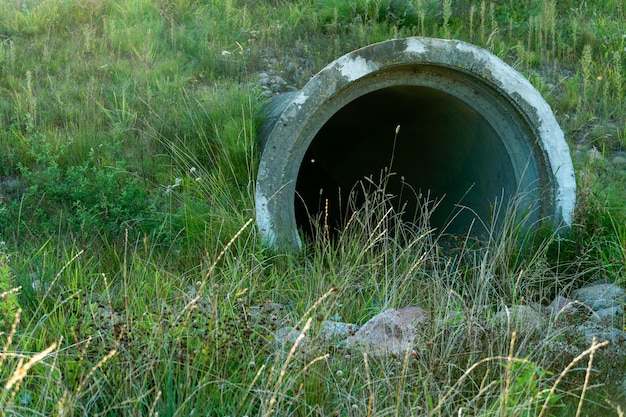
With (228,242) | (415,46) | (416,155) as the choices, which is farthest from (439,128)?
(228,242)

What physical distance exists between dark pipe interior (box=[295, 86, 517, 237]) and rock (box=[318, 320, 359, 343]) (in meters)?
1.44

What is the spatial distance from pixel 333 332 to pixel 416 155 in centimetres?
276

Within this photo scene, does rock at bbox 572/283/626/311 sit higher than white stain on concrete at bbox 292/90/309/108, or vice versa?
white stain on concrete at bbox 292/90/309/108

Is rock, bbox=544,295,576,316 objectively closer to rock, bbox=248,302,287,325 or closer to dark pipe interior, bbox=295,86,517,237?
dark pipe interior, bbox=295,86,517,237

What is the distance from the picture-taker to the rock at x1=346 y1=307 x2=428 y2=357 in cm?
320

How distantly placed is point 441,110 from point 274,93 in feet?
5.70

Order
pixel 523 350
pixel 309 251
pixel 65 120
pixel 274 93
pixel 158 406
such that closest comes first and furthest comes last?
pixel 158 406
pixel 523 350
pixel 309 251
pixel 65 120
pixel 274 93

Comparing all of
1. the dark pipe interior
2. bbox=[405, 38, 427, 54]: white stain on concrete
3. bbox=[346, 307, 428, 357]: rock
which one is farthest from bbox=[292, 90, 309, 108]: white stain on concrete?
bbox=[346, 307, 428, 357]: rock

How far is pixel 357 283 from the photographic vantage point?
4066 millimetres

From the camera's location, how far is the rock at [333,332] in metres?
3.18

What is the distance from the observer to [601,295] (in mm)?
4102

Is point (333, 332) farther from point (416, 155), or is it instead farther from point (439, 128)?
point (416, 155)

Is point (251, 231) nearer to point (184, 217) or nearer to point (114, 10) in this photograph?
point (184, 217)

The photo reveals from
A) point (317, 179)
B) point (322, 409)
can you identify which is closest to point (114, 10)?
point (317, 179)
